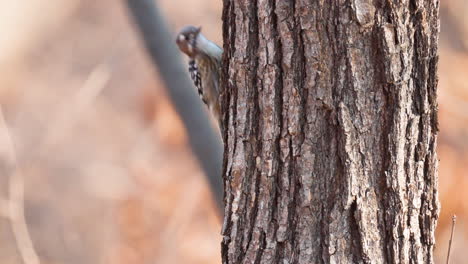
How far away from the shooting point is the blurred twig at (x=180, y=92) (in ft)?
9.71

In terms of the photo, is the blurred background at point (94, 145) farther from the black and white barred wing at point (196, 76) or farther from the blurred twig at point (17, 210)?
the black and white barred wing at point (196, 76)

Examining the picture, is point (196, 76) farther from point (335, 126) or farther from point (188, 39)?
point (335, 126)

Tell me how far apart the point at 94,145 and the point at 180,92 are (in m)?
2.24

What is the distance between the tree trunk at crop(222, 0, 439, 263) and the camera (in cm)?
162

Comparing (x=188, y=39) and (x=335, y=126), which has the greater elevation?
(x=188, y=39)

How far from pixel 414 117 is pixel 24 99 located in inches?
152

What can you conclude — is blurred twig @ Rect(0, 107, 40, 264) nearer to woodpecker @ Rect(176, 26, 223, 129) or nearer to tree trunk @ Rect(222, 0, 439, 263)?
woodpecker @ Rect(176, 26, 223, 129)

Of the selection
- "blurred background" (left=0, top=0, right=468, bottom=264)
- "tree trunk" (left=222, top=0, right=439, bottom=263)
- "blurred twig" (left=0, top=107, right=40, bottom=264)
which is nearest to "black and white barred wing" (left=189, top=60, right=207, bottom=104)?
"tree trunk" (left=222, top=0, right=439, bottom=263)

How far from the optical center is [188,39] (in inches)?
118

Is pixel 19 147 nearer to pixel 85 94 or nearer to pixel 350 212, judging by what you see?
pixel 85 94

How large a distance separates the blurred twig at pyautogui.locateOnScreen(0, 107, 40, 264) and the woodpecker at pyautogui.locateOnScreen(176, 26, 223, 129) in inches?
92.7

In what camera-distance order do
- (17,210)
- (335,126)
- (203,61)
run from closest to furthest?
1. (335,126)
2. (203,61)
3. (17,210)

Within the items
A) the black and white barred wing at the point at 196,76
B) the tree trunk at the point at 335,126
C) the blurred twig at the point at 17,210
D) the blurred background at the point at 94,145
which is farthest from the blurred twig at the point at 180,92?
the blurred twig at the point at 17,210

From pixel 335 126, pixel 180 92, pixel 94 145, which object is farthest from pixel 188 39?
pixel 94 145
